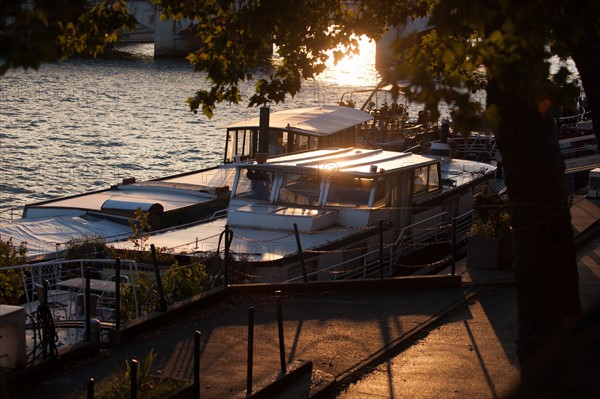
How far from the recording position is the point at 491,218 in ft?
59.1

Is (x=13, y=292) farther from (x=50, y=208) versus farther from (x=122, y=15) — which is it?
(x=50, y=208)

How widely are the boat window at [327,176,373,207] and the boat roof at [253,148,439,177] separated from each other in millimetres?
222

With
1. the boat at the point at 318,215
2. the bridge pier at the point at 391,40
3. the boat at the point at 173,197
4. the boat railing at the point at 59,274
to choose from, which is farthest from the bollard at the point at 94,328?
the boat at the point at 173,197

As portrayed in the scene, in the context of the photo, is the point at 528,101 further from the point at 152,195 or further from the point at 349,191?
the point at 152,195

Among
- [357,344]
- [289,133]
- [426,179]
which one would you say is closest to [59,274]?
[357,344]

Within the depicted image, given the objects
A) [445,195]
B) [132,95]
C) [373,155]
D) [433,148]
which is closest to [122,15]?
[373,155]

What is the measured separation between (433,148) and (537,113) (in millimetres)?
24122

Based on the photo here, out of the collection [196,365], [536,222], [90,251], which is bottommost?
[90,251]

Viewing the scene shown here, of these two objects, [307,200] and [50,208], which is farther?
[50,208]

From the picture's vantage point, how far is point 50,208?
26094mm

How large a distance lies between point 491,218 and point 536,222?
1034 cm

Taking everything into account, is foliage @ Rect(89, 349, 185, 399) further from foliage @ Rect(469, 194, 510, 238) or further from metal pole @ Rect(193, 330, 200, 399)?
foliage @ Rect(469, 194, 510, 238)

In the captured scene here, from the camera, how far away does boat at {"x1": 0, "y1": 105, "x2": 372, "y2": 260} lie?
2373cm

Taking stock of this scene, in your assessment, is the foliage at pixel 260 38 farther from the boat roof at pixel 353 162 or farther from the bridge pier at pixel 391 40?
the boat roof at pixel 353 162
